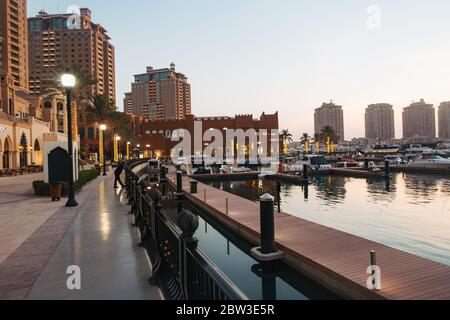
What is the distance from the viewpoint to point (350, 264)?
8719 mm

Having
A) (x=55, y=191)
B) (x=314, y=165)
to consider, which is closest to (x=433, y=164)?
(x=314, y=165)

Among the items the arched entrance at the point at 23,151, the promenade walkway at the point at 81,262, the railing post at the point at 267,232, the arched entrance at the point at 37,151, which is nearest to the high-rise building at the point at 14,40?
the arched entrance at the point at 37,151

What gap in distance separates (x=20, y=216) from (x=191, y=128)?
318 feet

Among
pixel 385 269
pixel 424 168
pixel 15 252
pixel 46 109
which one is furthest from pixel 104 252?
pixel 46 109

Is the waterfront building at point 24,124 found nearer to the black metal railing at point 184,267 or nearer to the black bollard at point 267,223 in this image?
the black bollard at point 267,223

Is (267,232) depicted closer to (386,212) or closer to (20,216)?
(20,216)

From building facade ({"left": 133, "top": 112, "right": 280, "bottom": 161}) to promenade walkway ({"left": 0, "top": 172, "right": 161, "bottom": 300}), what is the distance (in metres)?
93.6

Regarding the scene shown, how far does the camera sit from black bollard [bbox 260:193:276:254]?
33.2 feet

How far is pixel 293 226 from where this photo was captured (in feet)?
43.1

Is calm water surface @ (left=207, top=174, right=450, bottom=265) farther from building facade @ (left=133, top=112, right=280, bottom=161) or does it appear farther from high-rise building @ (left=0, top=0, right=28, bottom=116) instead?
high-rise building @ (left=0, top=0, right=28, bottom=116)

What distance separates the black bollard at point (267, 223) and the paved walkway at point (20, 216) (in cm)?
667

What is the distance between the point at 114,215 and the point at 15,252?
495 centimetres

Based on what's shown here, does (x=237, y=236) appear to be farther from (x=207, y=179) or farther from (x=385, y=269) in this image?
(x=207, y=179)

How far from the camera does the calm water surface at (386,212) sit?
13898 mm
